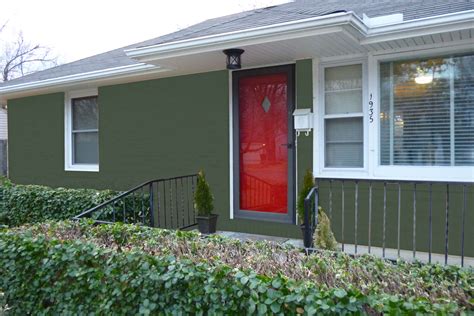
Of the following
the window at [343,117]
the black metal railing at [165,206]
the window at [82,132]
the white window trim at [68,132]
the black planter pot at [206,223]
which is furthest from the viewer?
the white window trim at [68,132]

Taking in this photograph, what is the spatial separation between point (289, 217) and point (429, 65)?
2.40 m

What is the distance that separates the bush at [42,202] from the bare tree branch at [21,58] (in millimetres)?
21923

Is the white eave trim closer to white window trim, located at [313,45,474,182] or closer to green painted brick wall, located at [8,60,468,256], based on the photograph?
white window trim, located at [313,45,474,182]

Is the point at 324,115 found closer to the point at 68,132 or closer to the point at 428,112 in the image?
the point at 428,112

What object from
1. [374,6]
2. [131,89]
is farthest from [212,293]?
[131,89]

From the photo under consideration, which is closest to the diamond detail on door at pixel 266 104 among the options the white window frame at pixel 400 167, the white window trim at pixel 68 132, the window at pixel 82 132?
the white window frame at pixel 400 167

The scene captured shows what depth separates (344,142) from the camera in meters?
5.01

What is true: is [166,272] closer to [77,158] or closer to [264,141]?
[264,141]

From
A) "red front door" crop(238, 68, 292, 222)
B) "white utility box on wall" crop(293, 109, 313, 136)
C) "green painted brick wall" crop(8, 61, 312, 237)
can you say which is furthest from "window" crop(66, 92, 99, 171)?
"white utility box on wall" crop(293, 109, 313, 136)

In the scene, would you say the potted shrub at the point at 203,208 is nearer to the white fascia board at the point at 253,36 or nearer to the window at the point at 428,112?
the white fascia board at the point at 253,36

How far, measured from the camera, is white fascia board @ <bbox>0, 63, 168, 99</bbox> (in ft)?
20.5

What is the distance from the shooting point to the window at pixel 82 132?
7551 mm

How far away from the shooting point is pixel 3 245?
126 inches

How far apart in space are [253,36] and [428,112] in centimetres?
205
